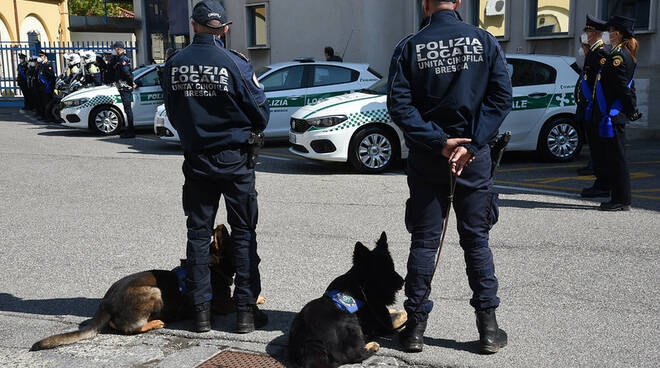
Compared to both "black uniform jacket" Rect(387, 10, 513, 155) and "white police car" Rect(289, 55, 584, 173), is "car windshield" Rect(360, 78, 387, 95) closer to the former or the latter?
"white police car" Rect(289, 55, 584, 173)

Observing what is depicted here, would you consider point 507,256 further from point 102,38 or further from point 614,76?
point 102,38

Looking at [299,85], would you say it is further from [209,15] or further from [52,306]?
[209,15]

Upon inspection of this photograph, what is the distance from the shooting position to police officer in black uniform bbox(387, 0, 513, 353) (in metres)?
3.68

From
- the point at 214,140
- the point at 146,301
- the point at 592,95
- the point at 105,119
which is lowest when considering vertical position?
the point at 146,301

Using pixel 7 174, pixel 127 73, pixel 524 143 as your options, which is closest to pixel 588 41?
pixel 524 143

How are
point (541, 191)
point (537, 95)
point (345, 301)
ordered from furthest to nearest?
point (537, 95) → point (541, 191) → point (345, 301)

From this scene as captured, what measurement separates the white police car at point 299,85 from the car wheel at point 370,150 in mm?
3227

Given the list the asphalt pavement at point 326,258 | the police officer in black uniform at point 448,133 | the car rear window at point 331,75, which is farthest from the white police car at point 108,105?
the police officer in black uniform at point 448,133

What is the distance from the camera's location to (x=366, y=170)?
10297 mm

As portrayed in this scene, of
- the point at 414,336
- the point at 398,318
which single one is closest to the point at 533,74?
the point at 398,318

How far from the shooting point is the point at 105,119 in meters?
16.0

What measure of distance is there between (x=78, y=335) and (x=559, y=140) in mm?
8593

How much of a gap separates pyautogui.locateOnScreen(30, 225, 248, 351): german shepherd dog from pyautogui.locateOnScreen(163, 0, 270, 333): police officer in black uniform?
166mm

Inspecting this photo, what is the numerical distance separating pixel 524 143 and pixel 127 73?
8569mm
